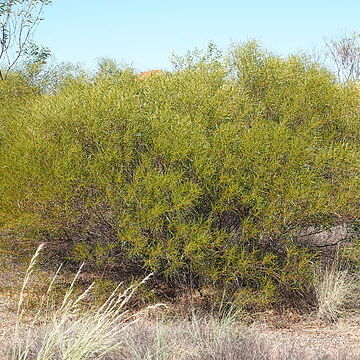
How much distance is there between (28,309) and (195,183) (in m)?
2.32

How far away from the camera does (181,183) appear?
7.17 m

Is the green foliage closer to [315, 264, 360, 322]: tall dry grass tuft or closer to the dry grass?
[315, 264, 360, 322]: tall dry grass tuft

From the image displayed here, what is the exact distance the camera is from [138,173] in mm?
7086

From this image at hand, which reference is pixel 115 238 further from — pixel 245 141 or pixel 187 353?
pixel 187 353

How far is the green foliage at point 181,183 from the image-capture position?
712cm

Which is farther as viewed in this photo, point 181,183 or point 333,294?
point 333,294

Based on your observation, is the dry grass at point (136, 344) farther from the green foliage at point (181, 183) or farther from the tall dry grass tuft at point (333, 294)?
the tall dry grass tuft at point (333, 294)

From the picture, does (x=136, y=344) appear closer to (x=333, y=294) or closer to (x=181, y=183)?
(x=181, y=183)

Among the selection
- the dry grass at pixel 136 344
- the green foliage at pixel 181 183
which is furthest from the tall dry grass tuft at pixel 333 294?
the dry grass at pixel 136 344

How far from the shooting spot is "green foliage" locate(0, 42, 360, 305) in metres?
7.12

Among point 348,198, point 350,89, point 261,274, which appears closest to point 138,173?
point 261,274

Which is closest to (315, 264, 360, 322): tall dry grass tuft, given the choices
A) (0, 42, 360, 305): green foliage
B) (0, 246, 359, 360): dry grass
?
(0, 42, 360, 305): green foliage

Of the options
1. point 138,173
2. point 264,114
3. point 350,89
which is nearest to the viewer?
point 138,173

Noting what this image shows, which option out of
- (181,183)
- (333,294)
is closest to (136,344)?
(181,183)
